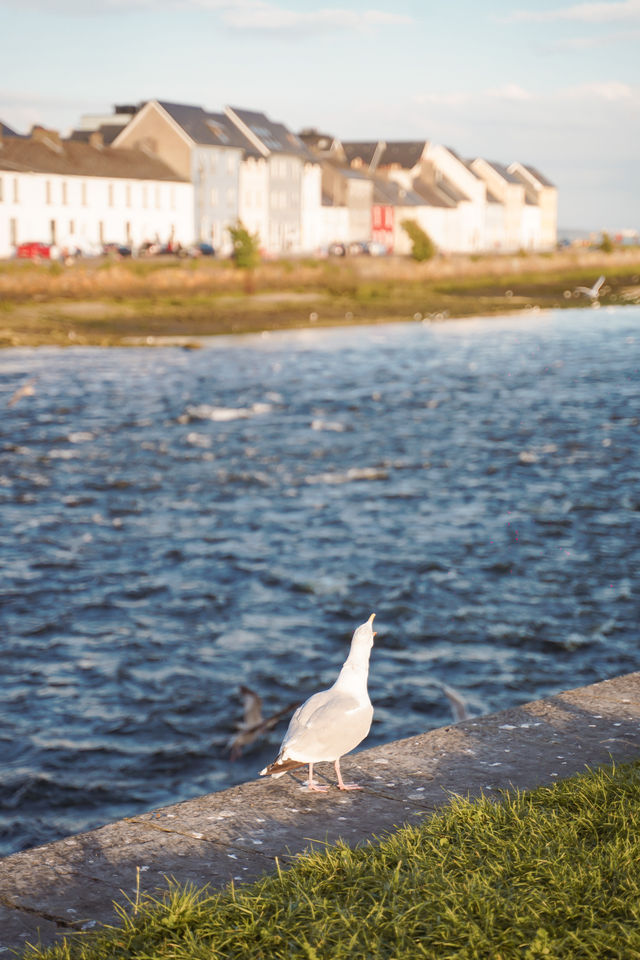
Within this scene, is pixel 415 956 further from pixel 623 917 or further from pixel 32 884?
pixel 32 884

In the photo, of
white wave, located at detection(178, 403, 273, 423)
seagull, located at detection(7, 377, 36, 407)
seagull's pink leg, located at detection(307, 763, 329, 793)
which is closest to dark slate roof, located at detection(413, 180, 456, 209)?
seagull, located at detection(7, 377, 36, 407)

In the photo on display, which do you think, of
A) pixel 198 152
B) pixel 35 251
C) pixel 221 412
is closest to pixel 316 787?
pixel 221 412

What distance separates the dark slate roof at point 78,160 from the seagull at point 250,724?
241 feet

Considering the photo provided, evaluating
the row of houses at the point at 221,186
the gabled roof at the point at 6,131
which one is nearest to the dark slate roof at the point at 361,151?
the row of houses at the point at 221,186

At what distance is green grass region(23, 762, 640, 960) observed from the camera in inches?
165

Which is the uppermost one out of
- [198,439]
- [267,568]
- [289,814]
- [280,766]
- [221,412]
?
[280,766]

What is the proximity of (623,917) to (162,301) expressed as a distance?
199ft

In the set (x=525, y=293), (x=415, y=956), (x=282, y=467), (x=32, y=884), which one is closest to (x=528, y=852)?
(x=415, y=956)

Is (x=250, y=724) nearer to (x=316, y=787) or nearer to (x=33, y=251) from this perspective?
(x=316, y=787)

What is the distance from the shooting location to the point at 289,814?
5762 millimetres

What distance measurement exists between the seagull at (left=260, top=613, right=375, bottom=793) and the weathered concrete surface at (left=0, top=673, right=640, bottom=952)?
25 cm

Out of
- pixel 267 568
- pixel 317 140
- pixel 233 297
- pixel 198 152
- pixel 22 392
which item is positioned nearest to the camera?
pixel 267 568

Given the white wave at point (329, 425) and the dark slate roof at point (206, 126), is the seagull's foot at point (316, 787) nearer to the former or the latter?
the white wave at point (329, 425)

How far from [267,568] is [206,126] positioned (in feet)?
289
